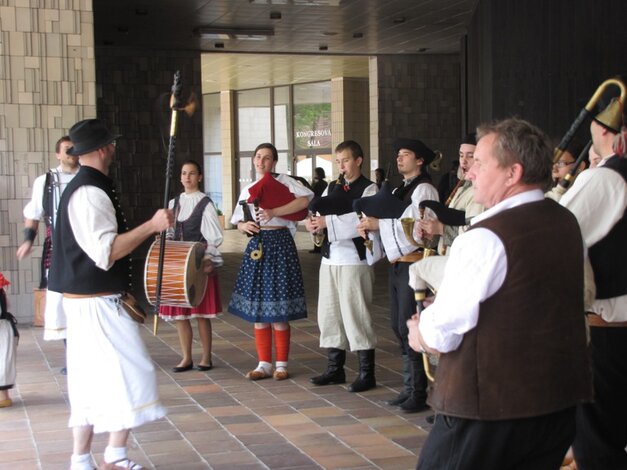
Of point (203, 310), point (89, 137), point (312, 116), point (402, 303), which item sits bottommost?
point (203, 310)

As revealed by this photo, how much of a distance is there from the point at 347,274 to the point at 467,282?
10.9 ft

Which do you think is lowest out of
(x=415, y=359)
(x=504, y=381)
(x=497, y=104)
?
(x=415, y=359)

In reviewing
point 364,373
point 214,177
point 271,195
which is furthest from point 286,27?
point 214,177

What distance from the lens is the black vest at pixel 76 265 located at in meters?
3.74

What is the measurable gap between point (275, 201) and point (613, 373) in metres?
2.96

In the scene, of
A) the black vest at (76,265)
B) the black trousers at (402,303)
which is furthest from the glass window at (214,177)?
the black vest at (76,265)

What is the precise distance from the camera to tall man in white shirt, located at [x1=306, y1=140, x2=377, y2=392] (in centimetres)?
552

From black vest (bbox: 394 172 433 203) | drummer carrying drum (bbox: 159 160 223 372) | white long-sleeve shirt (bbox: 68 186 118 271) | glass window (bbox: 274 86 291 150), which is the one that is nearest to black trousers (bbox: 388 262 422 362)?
black vest (bbox: 394 172 433 203)

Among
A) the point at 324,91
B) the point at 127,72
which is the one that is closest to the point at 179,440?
the point at 127,72

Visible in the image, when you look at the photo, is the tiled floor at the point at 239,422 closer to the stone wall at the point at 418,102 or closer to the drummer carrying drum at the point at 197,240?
the drummer carrying drum at the point at 197,240

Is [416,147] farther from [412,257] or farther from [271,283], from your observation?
[271,283]

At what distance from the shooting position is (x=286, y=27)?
13.1 metres

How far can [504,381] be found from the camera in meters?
2.26

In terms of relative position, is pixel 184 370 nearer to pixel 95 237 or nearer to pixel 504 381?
pixel 95 237
